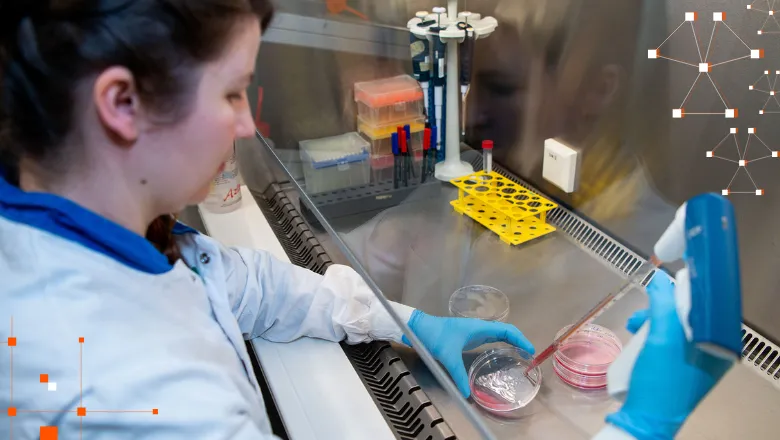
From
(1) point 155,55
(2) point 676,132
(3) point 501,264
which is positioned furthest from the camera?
(3) point 501,264

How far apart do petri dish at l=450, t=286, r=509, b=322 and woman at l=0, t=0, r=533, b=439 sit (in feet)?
1.32

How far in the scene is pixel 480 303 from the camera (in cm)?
103

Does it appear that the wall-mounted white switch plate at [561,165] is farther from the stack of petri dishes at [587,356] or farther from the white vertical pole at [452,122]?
the stack of petri dishes at [587,356]

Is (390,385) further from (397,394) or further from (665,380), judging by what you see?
(665,380)

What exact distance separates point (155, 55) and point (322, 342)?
0.54m

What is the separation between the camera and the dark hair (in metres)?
0.57

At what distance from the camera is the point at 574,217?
3.96 feet

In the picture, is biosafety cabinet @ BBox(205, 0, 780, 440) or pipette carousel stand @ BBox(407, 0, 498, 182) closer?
biosafety cabinet @ BBox(205, 0, 780, 440)

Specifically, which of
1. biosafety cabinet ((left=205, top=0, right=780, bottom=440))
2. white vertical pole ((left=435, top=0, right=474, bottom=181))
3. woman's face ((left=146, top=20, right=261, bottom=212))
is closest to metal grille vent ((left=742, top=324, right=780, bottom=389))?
biosafety cabinet ((left=205, top=0, right=780, bottom=440))

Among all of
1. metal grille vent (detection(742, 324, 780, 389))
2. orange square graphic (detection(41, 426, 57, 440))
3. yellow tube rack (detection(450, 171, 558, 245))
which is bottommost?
metal grille vent (detection(742, 324, 780, 389))

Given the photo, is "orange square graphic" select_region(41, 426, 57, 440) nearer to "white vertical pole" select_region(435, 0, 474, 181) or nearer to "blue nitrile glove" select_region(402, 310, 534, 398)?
"blue nitrile glove" select_region(402, 310, 534, 398)

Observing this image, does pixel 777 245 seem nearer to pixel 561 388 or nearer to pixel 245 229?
pixel 561 388

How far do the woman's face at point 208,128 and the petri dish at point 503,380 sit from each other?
0.47m

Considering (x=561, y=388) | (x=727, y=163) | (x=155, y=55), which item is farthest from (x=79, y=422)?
(x=727, y=163)
